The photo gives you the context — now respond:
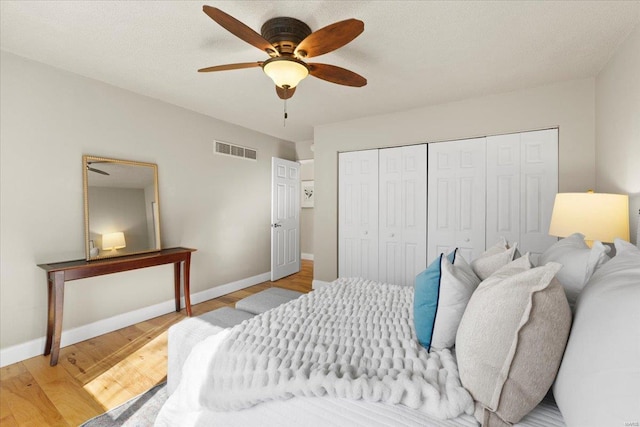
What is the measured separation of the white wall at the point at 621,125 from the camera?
6.29 feet

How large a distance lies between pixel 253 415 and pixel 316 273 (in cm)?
318

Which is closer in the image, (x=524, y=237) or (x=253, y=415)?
(x=253, y=415)

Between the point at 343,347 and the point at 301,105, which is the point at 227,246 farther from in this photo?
the point at 343,347

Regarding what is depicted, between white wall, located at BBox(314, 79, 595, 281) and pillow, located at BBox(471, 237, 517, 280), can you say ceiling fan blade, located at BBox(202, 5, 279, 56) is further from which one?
white wall, located at BBox(314, 79, 595, 281)

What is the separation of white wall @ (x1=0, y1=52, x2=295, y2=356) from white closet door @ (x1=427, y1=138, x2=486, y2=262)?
2.78 m

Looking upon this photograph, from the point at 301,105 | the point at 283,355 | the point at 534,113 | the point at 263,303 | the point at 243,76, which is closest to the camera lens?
the point at 283,355

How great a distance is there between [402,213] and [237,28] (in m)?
2.72

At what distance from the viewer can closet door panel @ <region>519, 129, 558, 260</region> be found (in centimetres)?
288

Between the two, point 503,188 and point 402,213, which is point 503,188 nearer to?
point 503,188

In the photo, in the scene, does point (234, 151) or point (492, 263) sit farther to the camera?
point (234, 151)

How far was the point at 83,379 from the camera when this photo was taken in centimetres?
207

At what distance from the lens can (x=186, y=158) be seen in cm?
359

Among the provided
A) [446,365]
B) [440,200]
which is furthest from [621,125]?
[446,365]

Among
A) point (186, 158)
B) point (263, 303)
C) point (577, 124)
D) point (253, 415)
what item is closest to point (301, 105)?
point (186, 158)
